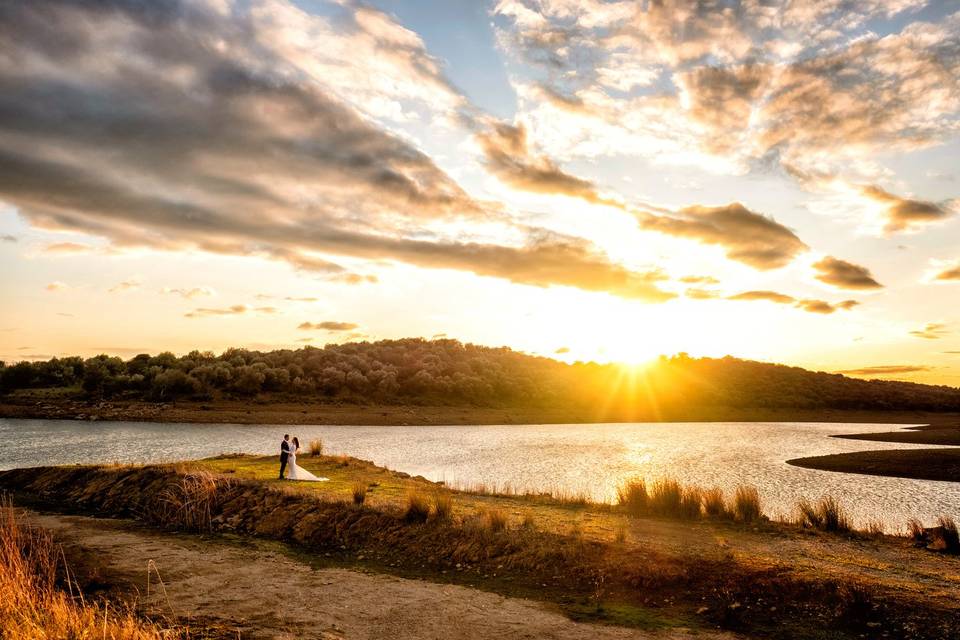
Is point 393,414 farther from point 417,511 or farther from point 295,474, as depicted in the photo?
point 417,511

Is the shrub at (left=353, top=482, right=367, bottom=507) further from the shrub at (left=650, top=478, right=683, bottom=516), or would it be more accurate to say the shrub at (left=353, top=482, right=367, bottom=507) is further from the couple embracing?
the shrub at (left=650, top=478, right=683, bottom=516)

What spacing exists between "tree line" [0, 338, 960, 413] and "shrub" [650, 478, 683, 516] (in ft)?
333

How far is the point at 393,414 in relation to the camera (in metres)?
110

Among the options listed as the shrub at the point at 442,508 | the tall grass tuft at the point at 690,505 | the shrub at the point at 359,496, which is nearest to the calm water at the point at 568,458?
the tall grass tuft at the point at 690,505

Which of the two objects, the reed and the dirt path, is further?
the reed

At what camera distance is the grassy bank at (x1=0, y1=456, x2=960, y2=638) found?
1115 centimetres

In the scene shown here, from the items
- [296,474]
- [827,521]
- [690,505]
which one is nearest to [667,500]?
[690,505]

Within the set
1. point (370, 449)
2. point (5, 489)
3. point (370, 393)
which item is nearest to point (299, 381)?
point (370, 393)

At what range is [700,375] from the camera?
6329 inches

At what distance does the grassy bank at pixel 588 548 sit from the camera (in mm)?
11148

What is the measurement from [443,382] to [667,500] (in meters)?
121

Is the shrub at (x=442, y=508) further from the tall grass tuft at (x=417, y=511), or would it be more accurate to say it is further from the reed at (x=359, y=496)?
the reed at (x=359, y=496)

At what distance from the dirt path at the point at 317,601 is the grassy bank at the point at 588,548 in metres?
1.03

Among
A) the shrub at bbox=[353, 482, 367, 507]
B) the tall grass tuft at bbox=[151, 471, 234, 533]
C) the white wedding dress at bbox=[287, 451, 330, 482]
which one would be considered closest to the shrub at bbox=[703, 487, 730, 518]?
the shrub at bbox=[353, 482, 367, 507]
